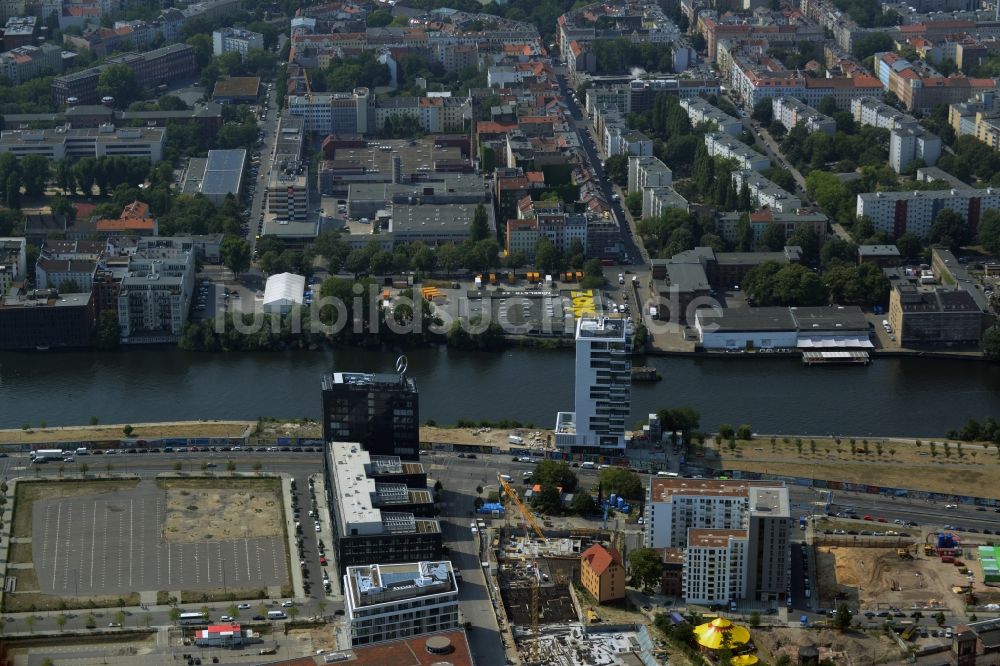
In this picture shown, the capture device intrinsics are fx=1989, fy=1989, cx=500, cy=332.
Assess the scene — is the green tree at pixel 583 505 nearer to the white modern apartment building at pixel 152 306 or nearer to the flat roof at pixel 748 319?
the flat roof at pixel 748 319

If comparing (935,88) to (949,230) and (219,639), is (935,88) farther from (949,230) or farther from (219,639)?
(219,639)

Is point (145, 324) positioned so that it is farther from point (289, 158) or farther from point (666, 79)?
point (666, 79)

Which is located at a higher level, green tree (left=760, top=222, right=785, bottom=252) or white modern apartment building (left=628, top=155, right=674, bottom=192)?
white modern apartment building (left=628, top=155, right=674, bottom=192)

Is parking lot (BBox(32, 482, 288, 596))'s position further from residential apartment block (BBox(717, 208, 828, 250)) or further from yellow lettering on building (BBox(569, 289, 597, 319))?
residential apartment block (BBox(717, 208, 828, 250))

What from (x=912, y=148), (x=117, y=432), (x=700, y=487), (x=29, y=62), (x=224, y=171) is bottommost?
(x=117, y=432)

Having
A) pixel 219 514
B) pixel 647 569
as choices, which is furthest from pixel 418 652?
pixel 219 514

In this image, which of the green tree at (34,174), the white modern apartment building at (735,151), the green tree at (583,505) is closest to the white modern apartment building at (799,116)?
the white modern apartment building at (735,151)

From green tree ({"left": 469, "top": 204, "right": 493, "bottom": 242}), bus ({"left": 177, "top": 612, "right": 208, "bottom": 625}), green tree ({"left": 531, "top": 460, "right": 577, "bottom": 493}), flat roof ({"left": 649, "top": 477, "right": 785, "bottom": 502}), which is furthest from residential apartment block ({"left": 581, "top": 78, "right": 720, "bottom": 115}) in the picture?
bus ({"left": 177, "top": 612, "right": 208, "bottom": 625})
